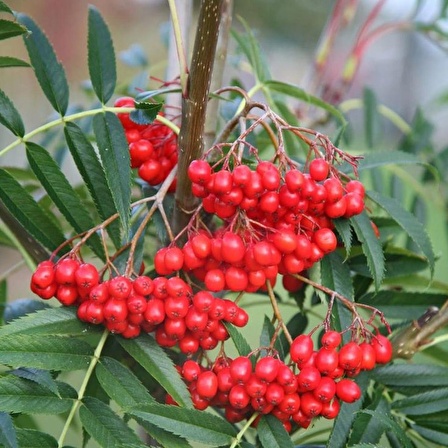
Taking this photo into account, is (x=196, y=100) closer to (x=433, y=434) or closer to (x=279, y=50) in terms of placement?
(x=433, y=434)

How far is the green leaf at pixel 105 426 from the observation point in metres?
0.46

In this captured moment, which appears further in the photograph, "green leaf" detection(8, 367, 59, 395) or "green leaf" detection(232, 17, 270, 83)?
"green leaf" detection(232, 17, 270, 83)

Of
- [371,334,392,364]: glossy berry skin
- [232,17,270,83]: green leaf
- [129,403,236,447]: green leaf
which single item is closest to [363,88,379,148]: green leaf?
[232,17,270,83]: green leaf

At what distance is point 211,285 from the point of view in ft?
1.63

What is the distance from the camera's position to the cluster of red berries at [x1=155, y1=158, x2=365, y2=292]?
47 centimetres

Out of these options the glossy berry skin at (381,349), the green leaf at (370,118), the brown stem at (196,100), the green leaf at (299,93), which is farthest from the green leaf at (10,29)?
the green leaf at (370,118)

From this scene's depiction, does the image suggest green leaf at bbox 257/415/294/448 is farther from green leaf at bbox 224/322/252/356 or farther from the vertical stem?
the vertical stem

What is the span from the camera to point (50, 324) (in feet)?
1.63

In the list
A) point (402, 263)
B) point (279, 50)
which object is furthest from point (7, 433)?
point (279, 50)

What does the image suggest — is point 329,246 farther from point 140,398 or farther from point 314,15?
point 314,15

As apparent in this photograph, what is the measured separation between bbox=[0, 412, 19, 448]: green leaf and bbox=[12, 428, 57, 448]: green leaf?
0.07 feet

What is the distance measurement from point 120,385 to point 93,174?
17 centimetres

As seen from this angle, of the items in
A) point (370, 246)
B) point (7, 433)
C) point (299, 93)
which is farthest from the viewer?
point (299, 93)

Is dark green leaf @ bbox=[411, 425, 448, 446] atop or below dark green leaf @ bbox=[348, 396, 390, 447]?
below
